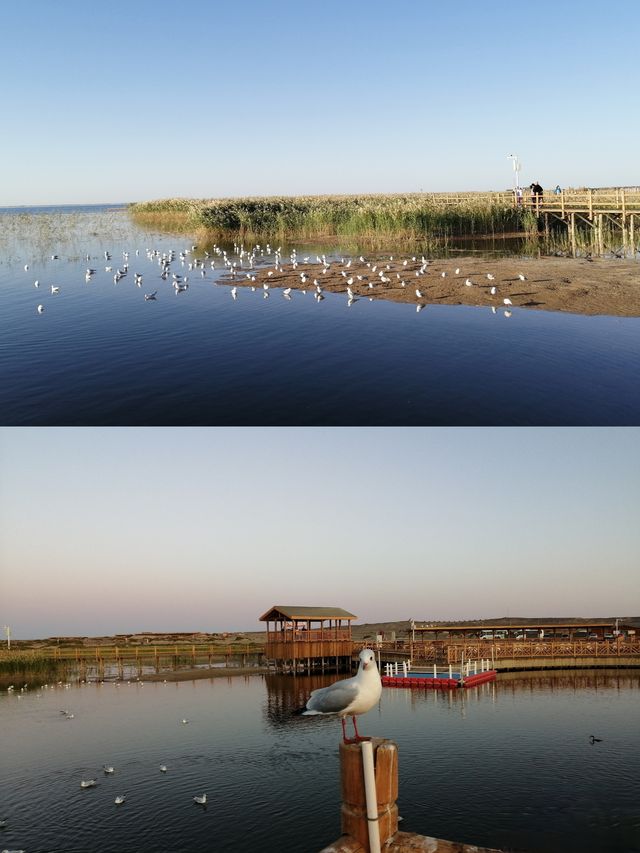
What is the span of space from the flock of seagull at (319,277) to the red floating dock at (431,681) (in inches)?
620

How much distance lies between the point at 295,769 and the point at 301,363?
1191 cm

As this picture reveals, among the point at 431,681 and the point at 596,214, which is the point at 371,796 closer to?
the point at 431,681

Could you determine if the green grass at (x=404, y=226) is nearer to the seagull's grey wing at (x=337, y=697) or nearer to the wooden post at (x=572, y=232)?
the wooden post at (x=572, y=232)

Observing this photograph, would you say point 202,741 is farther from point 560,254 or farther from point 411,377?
point 560,254

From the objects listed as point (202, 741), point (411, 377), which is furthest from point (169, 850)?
point (411, 377)

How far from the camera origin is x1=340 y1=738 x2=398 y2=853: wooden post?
662cm

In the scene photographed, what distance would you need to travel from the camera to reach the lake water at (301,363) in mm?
21578

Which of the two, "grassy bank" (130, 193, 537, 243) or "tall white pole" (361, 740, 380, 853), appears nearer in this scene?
"tall white pole" (361, 740, 380, 853)

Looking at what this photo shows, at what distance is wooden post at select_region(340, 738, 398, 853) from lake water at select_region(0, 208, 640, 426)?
47.3ft

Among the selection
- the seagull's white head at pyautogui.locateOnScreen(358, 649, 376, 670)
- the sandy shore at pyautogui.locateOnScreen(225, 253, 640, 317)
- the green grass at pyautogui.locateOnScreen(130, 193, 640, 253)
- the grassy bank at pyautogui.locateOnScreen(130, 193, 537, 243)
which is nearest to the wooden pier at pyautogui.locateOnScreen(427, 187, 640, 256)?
the green grass at pyautogui.locateOnScreen(130, 193, 640, 253)

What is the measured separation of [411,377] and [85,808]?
1425 cm

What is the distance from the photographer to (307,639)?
3947 cm

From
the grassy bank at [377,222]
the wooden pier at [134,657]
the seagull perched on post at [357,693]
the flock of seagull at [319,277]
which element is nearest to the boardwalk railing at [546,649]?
the wooden pier at [134,657]

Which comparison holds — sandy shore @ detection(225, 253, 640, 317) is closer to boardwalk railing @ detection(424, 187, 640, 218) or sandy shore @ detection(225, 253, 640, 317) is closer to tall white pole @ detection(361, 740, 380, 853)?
boardwalk railing @ detection(424, 187, 640, 218)
